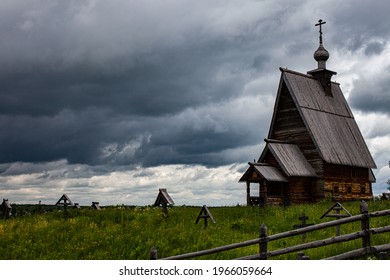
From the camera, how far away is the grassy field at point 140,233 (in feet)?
64.8

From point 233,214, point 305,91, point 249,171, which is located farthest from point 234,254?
point 305,91

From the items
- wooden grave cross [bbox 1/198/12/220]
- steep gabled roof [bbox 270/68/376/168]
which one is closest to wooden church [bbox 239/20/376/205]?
steep gabled roof [bbox 270/68/376/168]

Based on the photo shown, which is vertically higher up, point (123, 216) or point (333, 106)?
point (333, 106)

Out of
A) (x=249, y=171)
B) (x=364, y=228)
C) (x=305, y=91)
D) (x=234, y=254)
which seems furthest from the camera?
(x=305, y=91)

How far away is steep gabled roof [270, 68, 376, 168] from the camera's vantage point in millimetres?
37906

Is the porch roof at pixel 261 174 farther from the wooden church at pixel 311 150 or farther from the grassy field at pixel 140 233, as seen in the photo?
the grassy field at pixel 140 233

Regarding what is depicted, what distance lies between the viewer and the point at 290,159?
1431 inches

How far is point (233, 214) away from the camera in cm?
3014

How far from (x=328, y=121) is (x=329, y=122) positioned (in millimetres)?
115

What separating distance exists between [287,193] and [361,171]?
9.45 meters

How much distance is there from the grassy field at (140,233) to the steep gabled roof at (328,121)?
8.22m

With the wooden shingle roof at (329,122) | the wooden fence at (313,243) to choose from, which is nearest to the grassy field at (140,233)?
the wooden fence at (313,243)

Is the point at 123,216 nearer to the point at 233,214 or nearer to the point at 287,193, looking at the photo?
the point at 233,214
